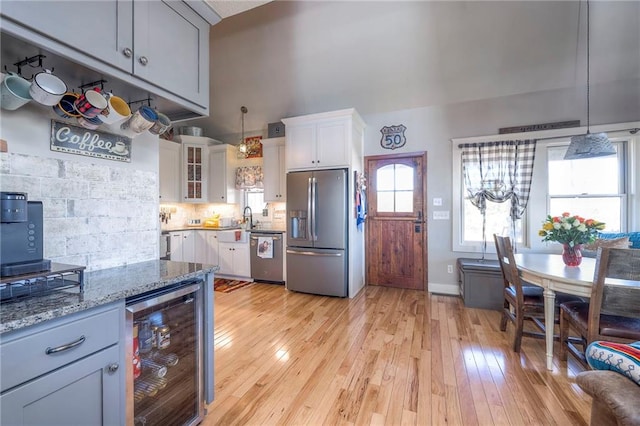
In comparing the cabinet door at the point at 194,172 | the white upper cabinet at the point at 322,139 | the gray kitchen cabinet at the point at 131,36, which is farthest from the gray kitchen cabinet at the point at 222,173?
the gray kitchen cabinet at the point at 131,36

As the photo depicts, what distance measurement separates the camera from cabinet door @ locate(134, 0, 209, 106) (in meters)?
1.34

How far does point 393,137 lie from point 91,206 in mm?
3791

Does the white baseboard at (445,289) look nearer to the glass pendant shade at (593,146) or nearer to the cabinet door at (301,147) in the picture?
the glass pendant shade at (593,146)

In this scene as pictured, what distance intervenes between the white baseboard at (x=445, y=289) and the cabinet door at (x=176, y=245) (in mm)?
4068

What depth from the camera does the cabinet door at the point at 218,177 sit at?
5.00 meters

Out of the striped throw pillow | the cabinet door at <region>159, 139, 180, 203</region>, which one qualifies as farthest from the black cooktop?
the cabinet door at <region>159, 139, 180, 203</region>

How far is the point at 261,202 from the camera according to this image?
5160 millimetres

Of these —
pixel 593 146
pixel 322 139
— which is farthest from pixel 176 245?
pixel 593 146

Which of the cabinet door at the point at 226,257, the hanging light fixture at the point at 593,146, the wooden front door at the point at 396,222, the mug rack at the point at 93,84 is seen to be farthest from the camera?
the cabinet door at the point at 226,257

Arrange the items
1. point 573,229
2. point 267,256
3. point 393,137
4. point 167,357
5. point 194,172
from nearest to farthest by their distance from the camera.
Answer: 1. point 167,357
2. point 573,229
3. point 393,137
4. point 267,256
5. point 194,172

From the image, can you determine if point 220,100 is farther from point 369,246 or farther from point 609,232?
point 609,232

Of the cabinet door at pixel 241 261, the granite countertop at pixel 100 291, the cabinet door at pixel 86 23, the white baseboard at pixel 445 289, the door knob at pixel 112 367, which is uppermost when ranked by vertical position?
the cabinet door at pixel 86 23

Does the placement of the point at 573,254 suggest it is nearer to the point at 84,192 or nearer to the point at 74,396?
the point at 74,396

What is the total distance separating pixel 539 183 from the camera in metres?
3.57
